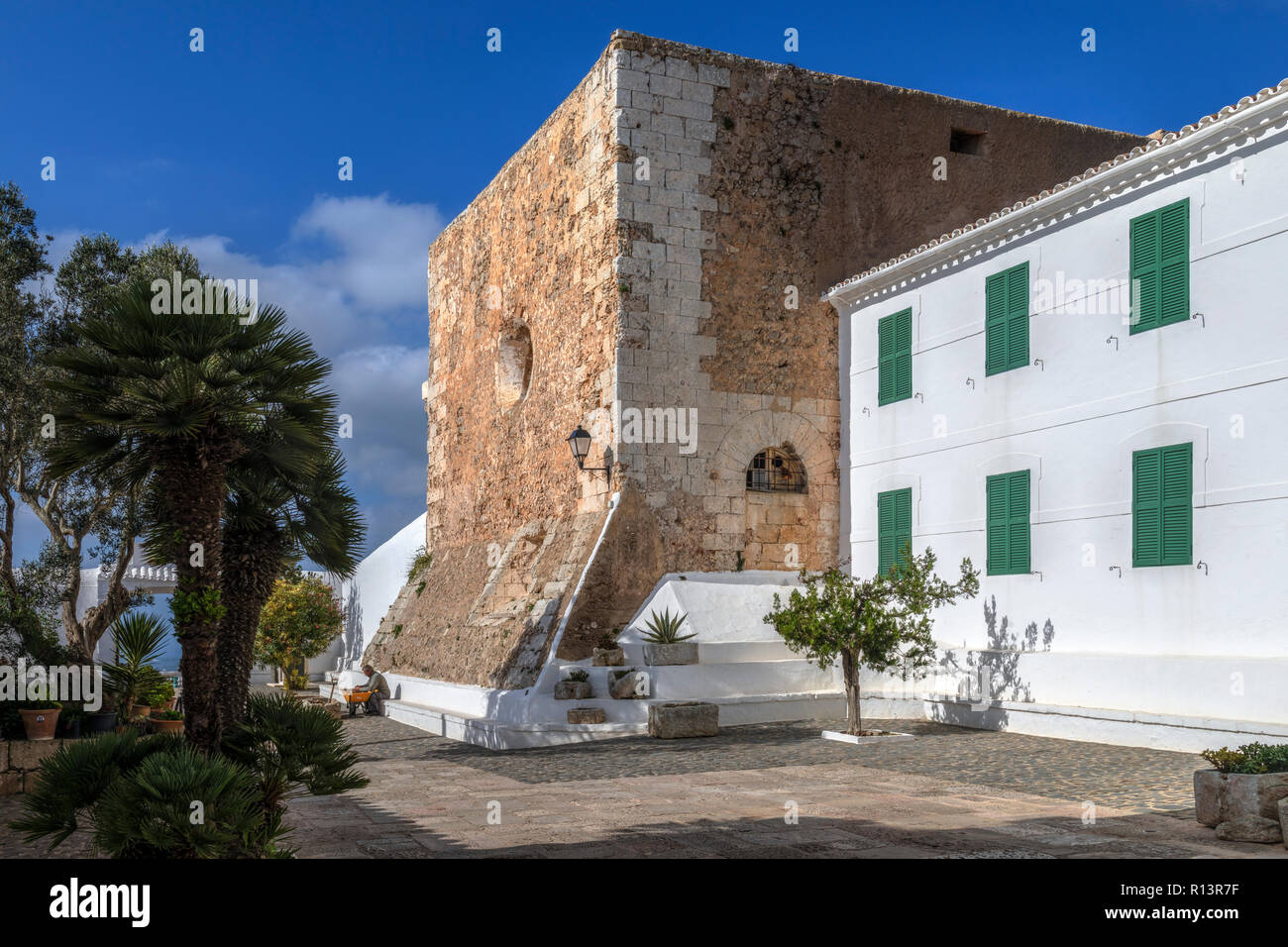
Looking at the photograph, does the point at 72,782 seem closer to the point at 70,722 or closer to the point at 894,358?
the point at 70,722

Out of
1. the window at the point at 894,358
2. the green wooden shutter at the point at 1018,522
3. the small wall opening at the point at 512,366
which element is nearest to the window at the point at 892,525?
the window at the point at 894,358

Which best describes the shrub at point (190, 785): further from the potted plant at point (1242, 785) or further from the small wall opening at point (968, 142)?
the small wall opening at point (968, 142)

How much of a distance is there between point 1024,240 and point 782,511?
17.8ft

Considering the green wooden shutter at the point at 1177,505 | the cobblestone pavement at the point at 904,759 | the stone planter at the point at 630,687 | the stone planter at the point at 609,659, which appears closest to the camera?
the cobblestone pavement at the point at 904,759

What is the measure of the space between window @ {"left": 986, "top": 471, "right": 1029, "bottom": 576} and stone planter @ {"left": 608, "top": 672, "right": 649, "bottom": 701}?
14.9ft

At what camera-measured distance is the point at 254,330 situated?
9.24 m

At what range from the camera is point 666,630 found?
48.8 ft

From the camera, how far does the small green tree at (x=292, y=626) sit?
25.5m

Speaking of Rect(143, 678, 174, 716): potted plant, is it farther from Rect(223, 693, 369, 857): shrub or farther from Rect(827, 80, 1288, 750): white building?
Rect(827, 80, 1288, 750): white building

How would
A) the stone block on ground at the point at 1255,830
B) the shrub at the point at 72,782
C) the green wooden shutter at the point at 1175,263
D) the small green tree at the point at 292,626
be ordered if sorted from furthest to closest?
the small green tree at the point at 292,626
the green wooden shutter at the point at 1175,263
the stone block on ground at the point at 1255,830
the shrub at the point at 72,782

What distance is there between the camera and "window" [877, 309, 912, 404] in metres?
15.4

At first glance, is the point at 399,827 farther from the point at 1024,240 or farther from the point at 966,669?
the point at 1024,240

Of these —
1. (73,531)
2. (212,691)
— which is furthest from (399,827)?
(73,531)
